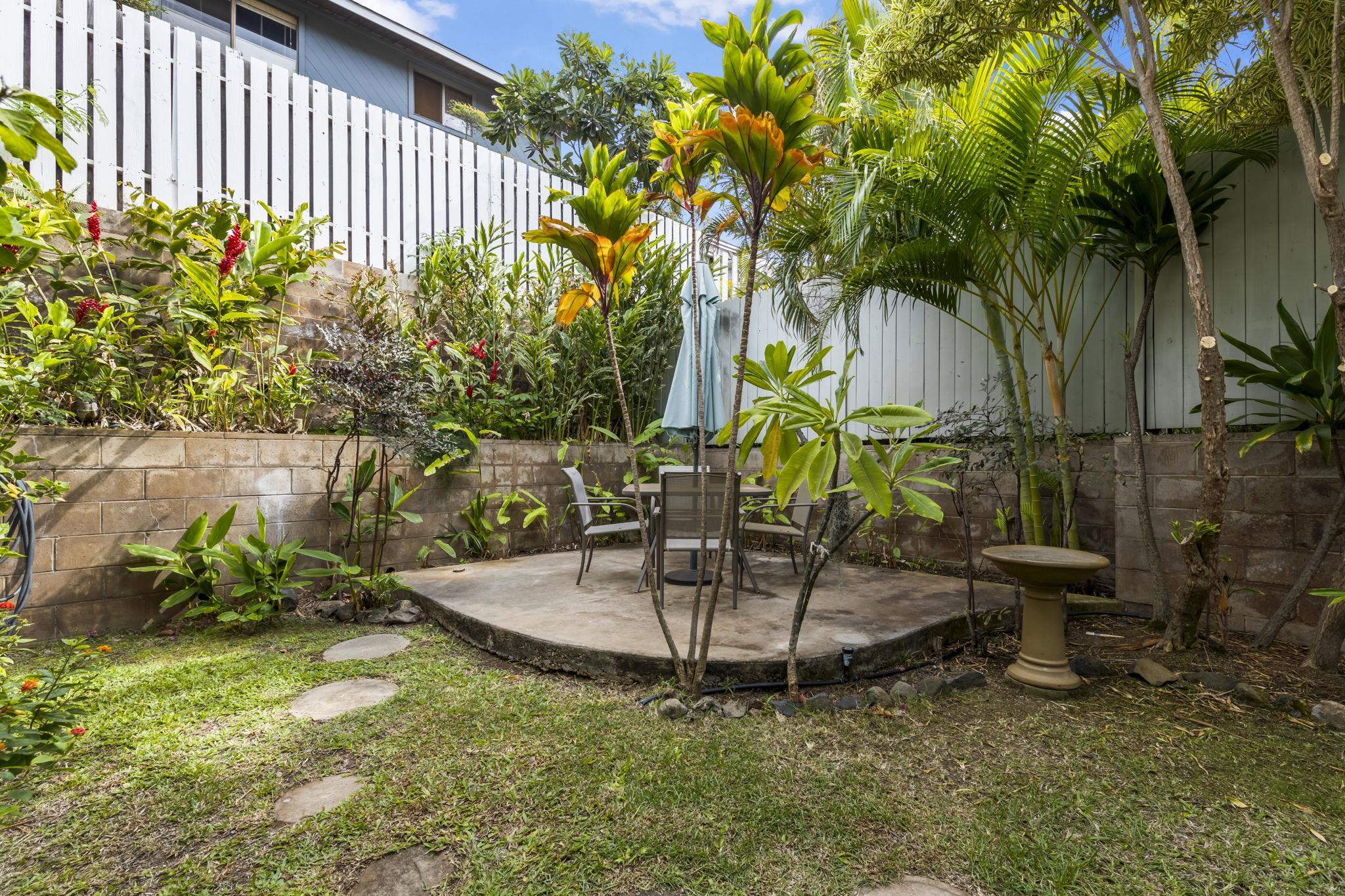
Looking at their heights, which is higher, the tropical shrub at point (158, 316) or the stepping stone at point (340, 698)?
the tropical shrub at point (158, 316)

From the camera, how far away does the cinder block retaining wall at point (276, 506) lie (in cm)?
317

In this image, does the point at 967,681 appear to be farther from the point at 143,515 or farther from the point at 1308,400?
the point at 143,515

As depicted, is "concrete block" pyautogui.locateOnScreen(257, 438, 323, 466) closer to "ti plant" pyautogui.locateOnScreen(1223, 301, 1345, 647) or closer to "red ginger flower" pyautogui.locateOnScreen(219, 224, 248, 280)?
"red ginger flower" pyautogui.locateOnScreen(219, 224, 248, 280)

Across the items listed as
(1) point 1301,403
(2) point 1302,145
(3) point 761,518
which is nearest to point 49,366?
(3) point 761,518

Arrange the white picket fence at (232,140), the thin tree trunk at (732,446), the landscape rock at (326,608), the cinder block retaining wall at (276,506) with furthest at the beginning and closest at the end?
the white picket fence at (232,140), the landscape rock at (326,608), the cinder block retaining wall at (276,506), the thin tree trunk at (732,446)

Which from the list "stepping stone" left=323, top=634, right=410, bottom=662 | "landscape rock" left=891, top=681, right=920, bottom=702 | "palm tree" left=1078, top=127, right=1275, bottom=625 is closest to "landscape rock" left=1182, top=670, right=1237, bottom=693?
"palm tree" left=1078, top=127, right=1275, bottom=625

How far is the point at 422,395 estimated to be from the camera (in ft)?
13.9

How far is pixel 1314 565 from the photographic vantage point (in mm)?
2783

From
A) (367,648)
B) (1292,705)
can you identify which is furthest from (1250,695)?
(367,648)

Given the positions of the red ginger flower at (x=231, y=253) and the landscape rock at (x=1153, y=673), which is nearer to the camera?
the landscape rock at (x=1153, y=673)

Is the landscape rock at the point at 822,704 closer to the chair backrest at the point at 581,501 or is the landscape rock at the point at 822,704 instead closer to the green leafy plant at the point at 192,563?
the chair backrest at the point at 581,501

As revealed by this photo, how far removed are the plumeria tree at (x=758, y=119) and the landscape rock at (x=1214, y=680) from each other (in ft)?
6.79

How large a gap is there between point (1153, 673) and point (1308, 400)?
153 cm

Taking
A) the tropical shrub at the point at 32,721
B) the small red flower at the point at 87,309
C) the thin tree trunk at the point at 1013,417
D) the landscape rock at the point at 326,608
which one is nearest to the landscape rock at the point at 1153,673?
the thin tree trunk at the point at 1013,417
